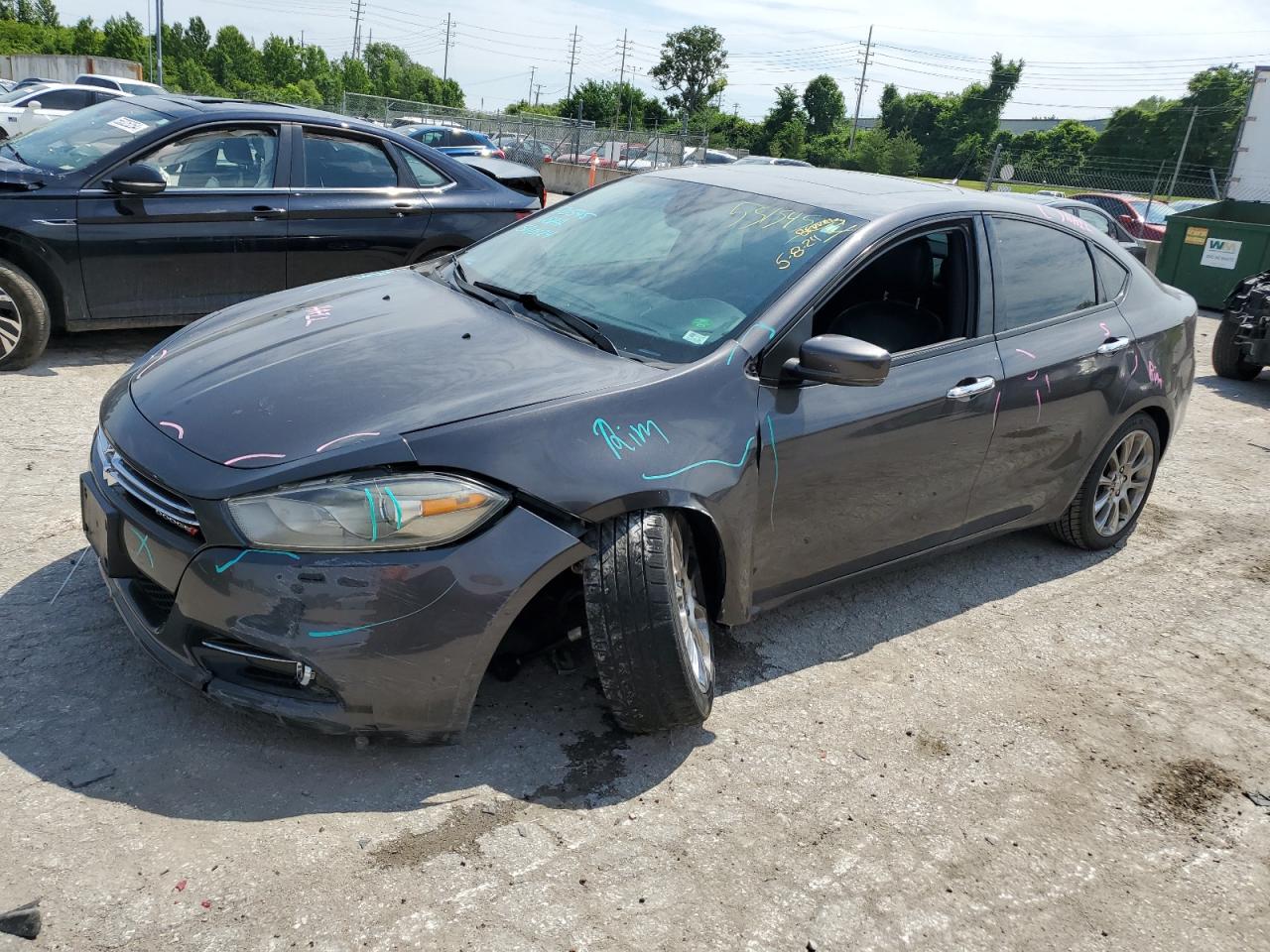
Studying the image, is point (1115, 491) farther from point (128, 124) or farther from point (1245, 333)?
point (128, 124)

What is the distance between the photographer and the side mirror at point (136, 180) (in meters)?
5.87

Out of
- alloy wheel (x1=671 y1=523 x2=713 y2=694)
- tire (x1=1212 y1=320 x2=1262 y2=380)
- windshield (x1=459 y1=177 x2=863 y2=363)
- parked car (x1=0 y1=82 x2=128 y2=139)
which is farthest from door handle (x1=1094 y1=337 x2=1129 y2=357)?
parked car (x1=0 y1=82 x2=128 y2=139)

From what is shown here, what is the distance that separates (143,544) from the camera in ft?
9.00

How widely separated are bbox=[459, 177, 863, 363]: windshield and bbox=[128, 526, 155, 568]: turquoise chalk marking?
1.46 m

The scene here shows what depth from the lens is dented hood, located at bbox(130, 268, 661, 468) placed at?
2713 millimetres

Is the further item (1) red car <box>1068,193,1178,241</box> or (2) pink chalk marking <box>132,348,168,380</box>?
(1) red car <box>1068,193,1178,241</box>

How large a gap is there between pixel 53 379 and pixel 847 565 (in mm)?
4666

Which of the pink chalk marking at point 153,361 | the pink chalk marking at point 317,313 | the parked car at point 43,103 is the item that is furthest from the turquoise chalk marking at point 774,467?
the parked car at point 43,103

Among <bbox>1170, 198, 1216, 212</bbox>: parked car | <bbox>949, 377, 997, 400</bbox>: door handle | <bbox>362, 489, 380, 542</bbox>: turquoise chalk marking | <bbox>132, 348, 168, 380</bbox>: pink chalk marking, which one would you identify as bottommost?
<bbox>362, 489, 380, 542</bbox>: turquoise chalk marking

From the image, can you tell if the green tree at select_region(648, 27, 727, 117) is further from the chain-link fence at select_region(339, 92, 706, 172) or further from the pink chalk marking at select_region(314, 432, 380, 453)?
the pink chalk marking at select_region(314, 432, 380, 453)

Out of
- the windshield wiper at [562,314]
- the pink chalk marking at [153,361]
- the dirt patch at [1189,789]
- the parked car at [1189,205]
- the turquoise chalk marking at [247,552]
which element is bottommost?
the dirt patch at [1189,789]

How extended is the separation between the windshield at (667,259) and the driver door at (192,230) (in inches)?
111

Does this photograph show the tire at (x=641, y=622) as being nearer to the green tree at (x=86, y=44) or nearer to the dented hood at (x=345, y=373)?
the dented hood at (x=345, y=373)

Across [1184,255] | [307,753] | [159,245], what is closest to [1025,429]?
[307,753]
